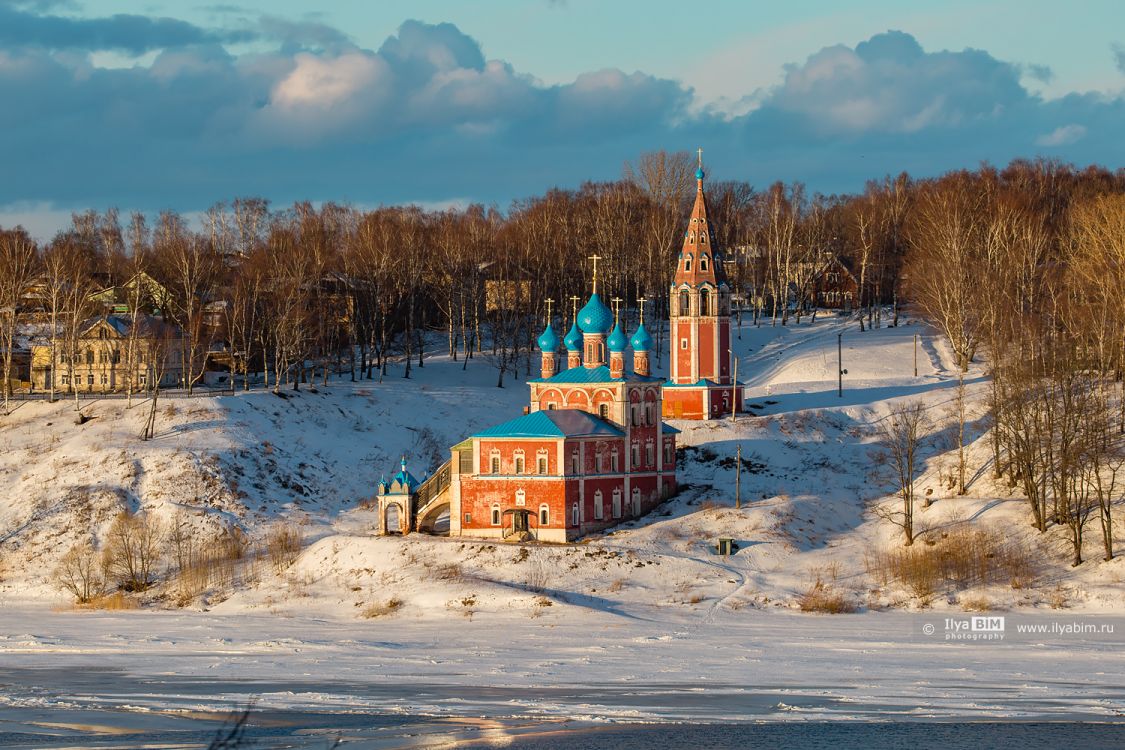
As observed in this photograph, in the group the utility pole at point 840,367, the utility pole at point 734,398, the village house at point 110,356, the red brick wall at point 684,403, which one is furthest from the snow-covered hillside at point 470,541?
the village house at point 110,356

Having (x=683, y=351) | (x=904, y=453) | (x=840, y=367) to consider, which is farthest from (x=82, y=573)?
(x=840, y=367)

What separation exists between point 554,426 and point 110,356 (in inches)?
1147

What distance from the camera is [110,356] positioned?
268 ft

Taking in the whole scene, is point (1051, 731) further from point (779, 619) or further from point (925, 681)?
point (779, 619)

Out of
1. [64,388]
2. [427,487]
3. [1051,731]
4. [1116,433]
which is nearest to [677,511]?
[427,487]

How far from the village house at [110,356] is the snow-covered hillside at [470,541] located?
4.26 metres

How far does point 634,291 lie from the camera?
103 meters

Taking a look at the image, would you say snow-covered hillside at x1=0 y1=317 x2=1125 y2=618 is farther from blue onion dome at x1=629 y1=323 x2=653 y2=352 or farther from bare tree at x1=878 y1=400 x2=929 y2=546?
blue onion dome at x1=629 y1=323 x2=653 y2=352

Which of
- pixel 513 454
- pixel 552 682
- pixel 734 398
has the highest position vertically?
pixel 734 398

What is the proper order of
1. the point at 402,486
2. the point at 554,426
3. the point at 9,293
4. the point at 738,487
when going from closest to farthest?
the point at 554,426, the point at 402,486, the point at 738,487, the point at 9,293

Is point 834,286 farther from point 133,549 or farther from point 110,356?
point 133,549

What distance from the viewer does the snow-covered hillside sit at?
54781 mm

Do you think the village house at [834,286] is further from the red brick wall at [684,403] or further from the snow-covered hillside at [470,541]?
the red brick wall at [684,403]

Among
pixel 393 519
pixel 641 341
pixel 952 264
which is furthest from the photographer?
pixel 952 264
